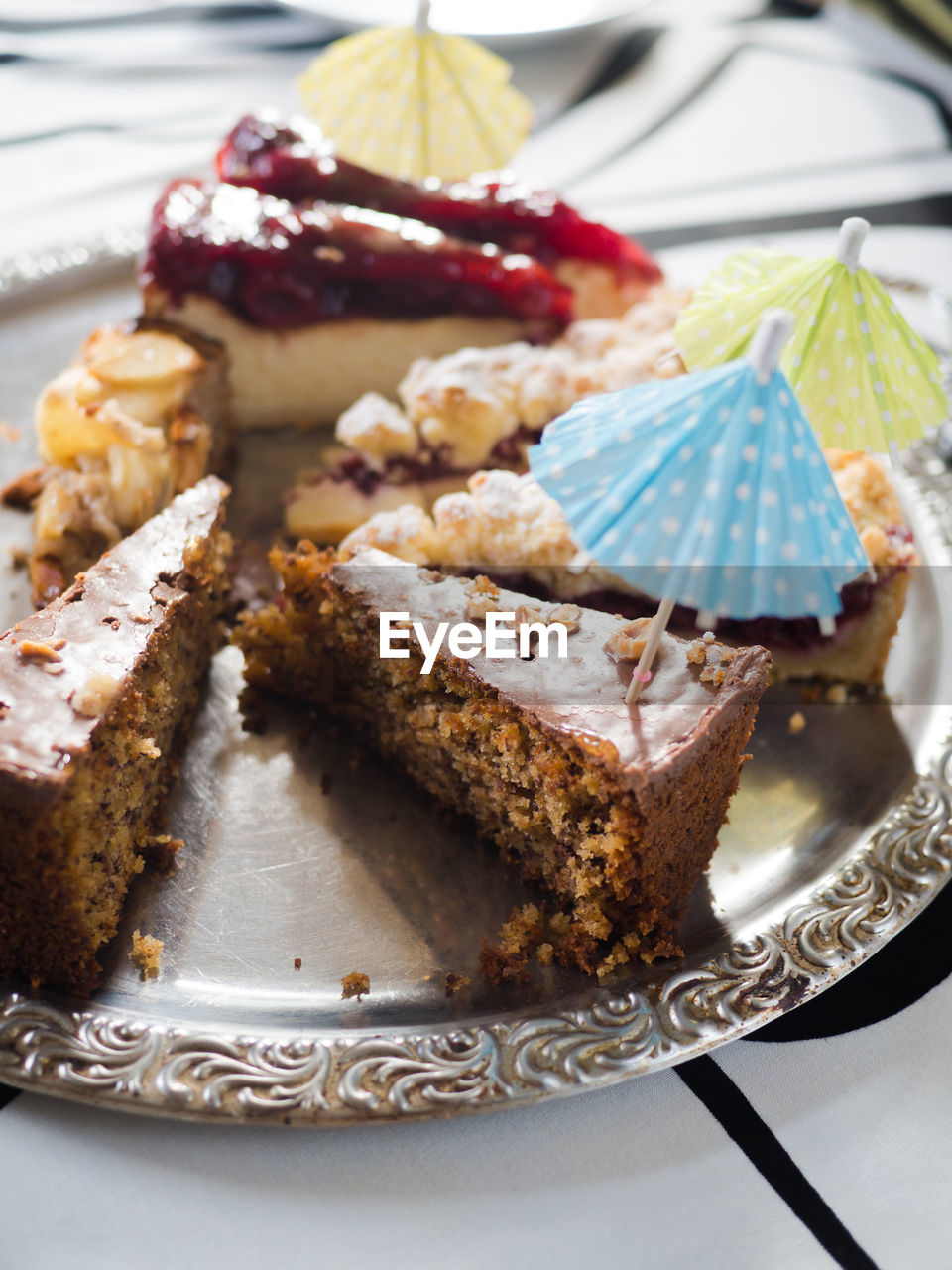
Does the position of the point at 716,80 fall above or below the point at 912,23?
below

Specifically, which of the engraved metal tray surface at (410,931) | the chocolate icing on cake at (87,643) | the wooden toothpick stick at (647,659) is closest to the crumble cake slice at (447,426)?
the chocolate icing on cake at (87,643)

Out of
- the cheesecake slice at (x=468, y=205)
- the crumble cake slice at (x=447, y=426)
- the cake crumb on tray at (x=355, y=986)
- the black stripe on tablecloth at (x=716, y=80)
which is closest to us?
the cake crumb on tray at (x=355, y=986)

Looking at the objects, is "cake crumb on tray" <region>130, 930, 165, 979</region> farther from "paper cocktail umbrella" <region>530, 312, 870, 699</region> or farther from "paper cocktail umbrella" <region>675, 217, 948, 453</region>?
"paper cocktail umbrella" <region>675, 217, 948, 453</region>

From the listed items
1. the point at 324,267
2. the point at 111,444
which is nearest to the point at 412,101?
the point at 324,267

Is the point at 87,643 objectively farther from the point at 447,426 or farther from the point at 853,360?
the point at 853,360

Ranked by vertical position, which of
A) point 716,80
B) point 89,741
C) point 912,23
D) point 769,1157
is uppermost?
point 912,23

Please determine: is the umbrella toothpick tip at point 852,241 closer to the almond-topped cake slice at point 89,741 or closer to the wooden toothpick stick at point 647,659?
the wooden toothpick stick at point 647,659

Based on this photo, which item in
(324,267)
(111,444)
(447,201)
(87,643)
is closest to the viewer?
(87,643)
